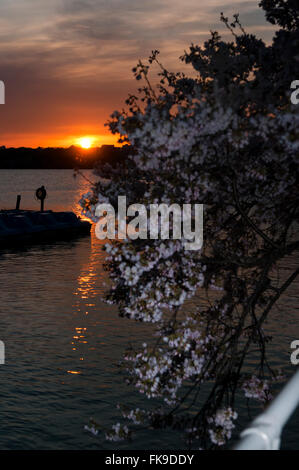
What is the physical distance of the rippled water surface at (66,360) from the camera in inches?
493

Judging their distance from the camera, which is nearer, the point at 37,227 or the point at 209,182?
the point at 209,182

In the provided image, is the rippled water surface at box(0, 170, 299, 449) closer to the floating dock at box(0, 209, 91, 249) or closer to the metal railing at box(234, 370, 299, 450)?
the metal railing at box(234, 370, 299, 450)

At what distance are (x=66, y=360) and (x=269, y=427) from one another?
15.4m

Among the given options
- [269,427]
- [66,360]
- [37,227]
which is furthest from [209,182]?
[37,227]

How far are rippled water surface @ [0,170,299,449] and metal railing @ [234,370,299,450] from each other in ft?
24.0

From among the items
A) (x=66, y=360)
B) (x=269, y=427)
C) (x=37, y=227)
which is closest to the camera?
(x=269, y=427)

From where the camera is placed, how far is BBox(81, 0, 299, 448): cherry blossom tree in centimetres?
693

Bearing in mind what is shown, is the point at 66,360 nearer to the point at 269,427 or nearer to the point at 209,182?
the point at 209,182

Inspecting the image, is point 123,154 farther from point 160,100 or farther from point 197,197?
point 197,197

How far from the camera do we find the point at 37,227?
49.3 meters

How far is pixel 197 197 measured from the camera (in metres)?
7.40

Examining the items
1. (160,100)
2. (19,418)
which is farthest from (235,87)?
(19,418)

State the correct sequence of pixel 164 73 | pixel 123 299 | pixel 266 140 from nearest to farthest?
pixel 266 140
pixel 123 299
pixel 164 73

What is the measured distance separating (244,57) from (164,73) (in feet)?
4.91
